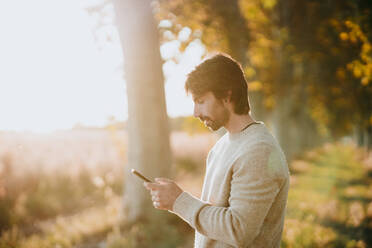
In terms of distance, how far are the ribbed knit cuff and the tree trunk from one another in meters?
4.67

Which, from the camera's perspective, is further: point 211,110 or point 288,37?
point 288,37

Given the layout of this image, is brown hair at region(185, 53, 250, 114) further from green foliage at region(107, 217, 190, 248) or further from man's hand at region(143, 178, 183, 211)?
green foliage at region(107, 217, 190, 248)

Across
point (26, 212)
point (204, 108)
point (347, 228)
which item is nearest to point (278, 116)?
point (347, 228)

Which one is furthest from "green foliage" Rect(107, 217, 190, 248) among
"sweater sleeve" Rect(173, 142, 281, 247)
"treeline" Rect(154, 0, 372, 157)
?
"sweater sleeve" Rect(173, 142, 281, 247)

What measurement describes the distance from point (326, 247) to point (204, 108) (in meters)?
4.30

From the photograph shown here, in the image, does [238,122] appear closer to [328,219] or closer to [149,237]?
[149,237]

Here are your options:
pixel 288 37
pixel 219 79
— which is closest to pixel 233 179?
pixel 219 79

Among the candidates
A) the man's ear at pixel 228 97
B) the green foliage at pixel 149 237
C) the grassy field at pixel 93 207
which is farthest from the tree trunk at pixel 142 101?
the man's ear at pixel 228 97

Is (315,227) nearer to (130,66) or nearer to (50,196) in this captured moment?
(130,66)

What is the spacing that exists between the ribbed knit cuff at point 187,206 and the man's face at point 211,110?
428mm

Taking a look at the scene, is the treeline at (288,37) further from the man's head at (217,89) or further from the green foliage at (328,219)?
the man's head at (217,89)

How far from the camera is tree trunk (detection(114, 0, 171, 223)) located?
6.43 metres

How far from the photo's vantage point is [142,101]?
649cm

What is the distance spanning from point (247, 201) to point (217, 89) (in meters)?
0.62
